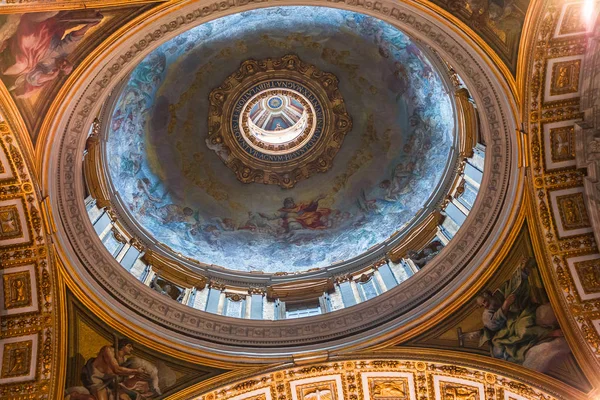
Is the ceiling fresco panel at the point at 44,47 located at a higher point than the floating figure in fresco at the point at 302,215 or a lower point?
lower

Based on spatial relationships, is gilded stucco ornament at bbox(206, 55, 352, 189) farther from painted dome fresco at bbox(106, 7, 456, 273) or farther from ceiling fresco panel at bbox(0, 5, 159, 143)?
ceiling fresco panel at bbox(0, 5, 159, 143)

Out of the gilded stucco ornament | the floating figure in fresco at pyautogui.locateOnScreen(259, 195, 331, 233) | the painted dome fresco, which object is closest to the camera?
the painted dome fresco

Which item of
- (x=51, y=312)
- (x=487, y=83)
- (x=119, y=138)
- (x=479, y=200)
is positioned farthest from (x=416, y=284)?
(x=119, y=138)

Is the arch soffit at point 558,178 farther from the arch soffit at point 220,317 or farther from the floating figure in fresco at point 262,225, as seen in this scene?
the floating figure in fresco at point 262,225

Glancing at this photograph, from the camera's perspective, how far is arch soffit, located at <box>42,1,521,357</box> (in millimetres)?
12844

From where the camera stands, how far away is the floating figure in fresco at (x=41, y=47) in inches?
443

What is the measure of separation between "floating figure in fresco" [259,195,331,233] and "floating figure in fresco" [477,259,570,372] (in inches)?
320

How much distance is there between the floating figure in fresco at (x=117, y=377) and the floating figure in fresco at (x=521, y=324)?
766 centimetres

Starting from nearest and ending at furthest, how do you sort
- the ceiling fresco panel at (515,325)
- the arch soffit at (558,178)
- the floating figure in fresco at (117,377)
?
the arch soffit at (558,178) → the ceiling fresco panel at (515,325) → the floating figure in fresco at (117,377)

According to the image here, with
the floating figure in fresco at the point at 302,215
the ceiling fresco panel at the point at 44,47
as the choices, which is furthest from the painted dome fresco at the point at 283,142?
the ceiling fresco panel at the point at 44,47

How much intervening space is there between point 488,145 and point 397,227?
517 centimetres

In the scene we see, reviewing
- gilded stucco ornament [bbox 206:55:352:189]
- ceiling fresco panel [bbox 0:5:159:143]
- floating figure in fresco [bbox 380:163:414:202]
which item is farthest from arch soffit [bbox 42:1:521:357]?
gilded stucco ornament [bbox 206:55:352:189]

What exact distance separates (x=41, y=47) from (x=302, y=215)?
11642 millimetres

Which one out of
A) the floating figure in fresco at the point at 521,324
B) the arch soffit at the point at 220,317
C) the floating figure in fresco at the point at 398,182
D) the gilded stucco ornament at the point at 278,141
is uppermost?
the gilded stucco ornament at the point at 278,141
